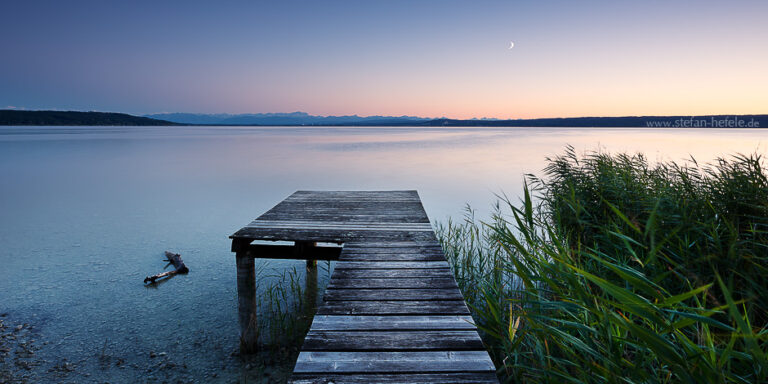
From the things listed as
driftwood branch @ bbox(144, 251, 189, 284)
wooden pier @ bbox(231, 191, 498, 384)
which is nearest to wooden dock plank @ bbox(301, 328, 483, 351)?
wooden pier @ bbox(231, 191, 498, 384)

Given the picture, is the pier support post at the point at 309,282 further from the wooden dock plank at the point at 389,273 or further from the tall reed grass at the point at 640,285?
the tall reed grass at the point at 640,285

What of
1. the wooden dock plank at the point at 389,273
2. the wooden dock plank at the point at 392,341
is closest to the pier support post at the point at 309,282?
the wooden dock plank at the point at 389,273

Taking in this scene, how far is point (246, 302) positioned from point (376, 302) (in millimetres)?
2477

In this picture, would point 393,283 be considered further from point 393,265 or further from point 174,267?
point 174,267

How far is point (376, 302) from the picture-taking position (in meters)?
3.42

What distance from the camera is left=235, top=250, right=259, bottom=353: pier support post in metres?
5.06

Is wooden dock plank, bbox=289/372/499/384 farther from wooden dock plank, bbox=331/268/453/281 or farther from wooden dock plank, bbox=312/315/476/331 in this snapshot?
wooden dock plank, bbox=331/268/453/281

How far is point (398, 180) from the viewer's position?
75.7 feet

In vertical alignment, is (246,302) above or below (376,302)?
below

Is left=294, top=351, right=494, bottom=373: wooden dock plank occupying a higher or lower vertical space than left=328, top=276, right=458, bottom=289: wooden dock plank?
lower

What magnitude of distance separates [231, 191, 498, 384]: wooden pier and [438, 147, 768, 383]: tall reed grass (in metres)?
0.36

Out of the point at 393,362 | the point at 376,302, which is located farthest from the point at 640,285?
the point at 376,302

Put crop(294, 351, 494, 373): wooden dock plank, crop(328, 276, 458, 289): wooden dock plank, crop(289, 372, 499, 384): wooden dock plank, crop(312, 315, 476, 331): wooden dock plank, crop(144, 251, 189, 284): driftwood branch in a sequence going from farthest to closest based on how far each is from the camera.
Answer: crop(144, 251, 189, 284): driftwood branch → crop(328, 276, 458, 289): wooden dock plank → crop(312, 315, 476, 331): wooden dock plank → crop(294, 351, 494, 373): wooden dock plank → crop(289, 372, 499, 384): wooden dock plank

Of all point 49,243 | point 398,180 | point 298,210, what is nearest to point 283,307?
point 298,210
